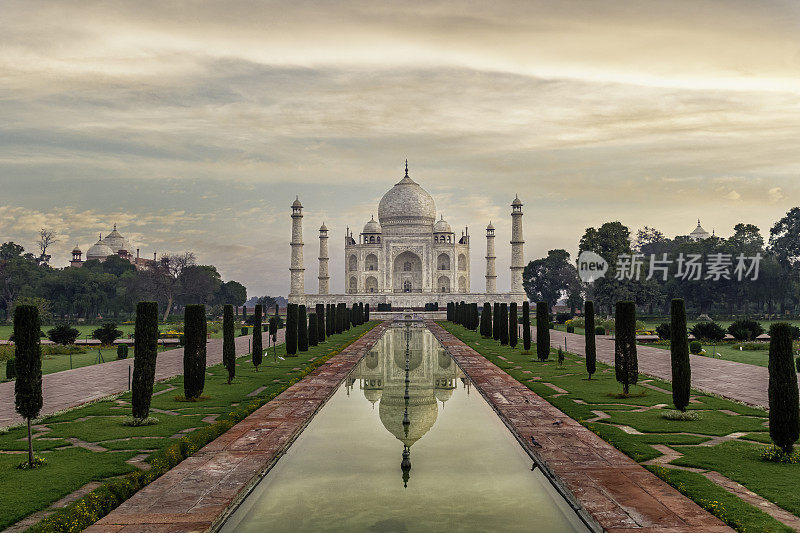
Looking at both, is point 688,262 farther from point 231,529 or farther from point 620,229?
point 231,529

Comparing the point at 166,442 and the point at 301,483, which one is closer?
the point at 301,483

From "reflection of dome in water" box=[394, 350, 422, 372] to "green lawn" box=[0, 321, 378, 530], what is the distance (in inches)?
164

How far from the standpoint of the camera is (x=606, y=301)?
4697 cm

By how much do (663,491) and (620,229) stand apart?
4175 cm

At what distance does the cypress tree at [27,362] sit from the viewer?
8.66m

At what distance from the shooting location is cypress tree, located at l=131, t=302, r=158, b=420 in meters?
10.6

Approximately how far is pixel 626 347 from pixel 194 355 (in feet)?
28.7

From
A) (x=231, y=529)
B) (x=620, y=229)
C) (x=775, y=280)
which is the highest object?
(x=620, y=229)

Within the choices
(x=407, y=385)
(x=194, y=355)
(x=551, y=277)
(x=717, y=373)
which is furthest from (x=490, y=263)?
(x=194, y=355)

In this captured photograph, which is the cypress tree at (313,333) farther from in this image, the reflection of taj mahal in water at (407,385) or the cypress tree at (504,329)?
the cypress tree at (504,329)

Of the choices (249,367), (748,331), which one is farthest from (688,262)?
(249,367)

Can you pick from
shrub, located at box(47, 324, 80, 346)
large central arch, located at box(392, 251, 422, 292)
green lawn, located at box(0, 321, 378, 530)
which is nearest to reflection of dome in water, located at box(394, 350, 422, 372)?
green lawn, located at box(0, 321, 378, 530)

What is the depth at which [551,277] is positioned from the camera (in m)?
72.3

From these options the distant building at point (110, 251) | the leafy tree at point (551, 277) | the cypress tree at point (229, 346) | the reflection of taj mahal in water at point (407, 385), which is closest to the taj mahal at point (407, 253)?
the leafy tree at point (551, 277)
